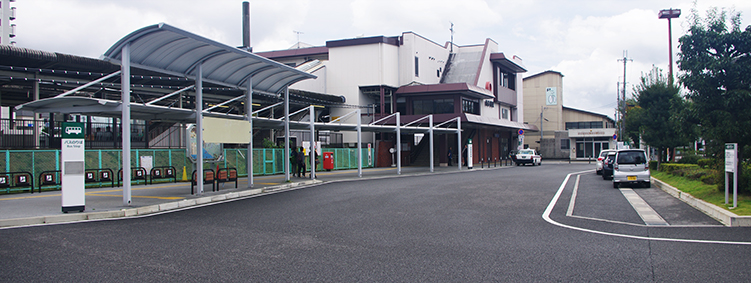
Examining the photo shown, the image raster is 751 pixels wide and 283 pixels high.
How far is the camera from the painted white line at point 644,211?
10.2m

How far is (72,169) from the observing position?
420 inches

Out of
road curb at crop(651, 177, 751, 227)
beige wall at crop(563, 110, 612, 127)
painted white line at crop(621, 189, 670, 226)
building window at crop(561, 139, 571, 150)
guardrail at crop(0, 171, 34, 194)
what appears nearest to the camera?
road curb at crop(651, 177, 751, 227)

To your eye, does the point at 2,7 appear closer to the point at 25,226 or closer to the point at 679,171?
the point at 25,226

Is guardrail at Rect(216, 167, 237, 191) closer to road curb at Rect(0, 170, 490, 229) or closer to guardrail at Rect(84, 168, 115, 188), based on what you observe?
road curb at Rect(0, 170, 490, 229)

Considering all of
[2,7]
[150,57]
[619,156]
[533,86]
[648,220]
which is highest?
[2,7]

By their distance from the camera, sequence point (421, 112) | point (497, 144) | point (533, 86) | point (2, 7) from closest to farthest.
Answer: point (421, 112) < point (497, 144) < point (2, 7) < point (533, 86)

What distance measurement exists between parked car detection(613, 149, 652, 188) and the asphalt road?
20.5 ft

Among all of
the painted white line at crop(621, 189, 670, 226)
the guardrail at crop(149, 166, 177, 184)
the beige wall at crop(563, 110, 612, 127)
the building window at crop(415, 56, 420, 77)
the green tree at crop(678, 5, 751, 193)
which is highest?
the building window at crop(415, 56, 420, 77)

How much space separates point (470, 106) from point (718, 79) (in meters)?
30.5

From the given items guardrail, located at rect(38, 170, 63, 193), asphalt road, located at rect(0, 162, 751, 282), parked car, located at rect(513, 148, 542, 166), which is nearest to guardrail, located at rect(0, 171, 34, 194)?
guardrail, located at rect(38, 170, 63, 193)

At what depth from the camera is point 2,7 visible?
201ft

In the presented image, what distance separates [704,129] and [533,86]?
55.7 m

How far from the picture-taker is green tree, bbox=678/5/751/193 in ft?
38.9

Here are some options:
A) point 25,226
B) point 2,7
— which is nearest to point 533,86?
point 25,226
